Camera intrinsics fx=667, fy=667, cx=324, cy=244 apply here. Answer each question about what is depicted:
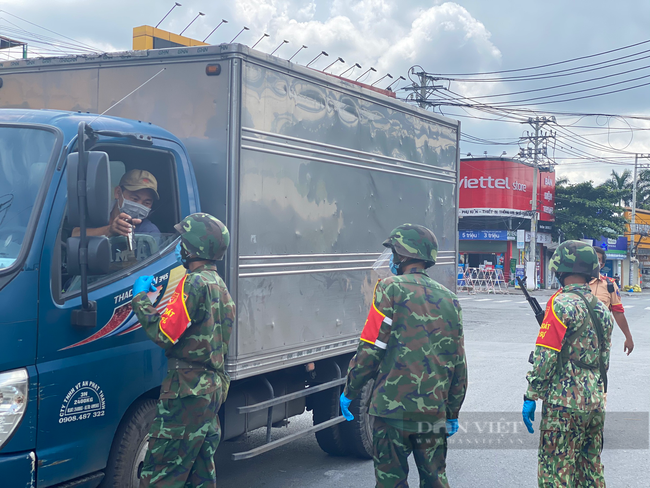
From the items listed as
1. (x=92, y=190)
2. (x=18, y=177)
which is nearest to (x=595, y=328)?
(x=92, y=190)

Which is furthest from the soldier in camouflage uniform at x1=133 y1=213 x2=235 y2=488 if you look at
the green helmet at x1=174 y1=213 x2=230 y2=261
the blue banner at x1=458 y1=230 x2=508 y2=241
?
the blue banner at x1=458 y1=230 x2=508 y2=241

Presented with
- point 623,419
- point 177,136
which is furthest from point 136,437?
point 623,419

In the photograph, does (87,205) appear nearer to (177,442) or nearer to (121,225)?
(121,225)

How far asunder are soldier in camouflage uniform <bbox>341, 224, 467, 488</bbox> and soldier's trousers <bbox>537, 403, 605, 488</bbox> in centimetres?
85

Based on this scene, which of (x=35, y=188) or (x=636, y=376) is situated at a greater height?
(x=35, y=188)

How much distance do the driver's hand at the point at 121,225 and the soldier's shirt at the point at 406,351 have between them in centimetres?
147

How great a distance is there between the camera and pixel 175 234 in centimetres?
414

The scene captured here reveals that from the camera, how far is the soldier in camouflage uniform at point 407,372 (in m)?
3.65

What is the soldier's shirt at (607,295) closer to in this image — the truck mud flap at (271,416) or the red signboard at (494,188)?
the truck mud flap at (271,416)

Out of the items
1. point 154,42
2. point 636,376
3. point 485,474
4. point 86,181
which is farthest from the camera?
point 636,376

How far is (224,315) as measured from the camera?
379 centimetres

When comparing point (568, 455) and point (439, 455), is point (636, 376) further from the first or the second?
point (439, 455)

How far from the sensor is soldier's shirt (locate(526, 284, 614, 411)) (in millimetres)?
4133

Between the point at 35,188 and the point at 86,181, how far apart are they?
1.17 feet
